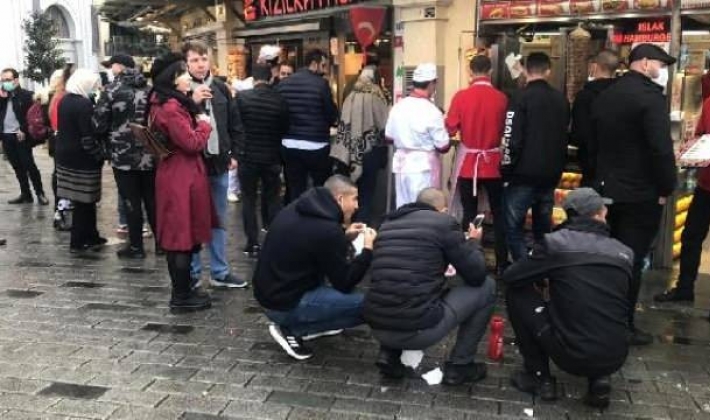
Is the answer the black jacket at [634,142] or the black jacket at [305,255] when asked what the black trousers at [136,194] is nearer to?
the black jacket at [305,255]

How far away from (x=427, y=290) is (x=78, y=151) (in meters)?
4.57

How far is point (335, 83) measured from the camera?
9.78 metres

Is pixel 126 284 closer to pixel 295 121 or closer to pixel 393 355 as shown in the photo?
pixel 295 121

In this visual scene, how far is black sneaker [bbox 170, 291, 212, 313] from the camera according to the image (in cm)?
543

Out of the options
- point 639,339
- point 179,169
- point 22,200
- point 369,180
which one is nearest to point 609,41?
point 369,180

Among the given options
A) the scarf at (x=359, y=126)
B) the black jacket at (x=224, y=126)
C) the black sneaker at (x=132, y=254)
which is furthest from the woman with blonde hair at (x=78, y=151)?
the scarf at (x=359, y=126)

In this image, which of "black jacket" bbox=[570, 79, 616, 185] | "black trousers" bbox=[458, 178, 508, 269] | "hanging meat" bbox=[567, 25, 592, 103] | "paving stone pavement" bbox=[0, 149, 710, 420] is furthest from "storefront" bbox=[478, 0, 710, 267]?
"paving stone pavement" bbox=[0, 149, 710, 420]

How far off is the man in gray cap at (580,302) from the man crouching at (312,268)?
3.13 feet

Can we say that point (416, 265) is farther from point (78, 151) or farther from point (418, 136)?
point (78, 151)

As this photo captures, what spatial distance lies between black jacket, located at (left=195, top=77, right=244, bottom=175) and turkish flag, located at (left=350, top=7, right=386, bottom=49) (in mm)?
2419

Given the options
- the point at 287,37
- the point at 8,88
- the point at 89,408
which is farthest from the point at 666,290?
the point at 8,88

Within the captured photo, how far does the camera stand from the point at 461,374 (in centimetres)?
410

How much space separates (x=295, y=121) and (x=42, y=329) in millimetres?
3010

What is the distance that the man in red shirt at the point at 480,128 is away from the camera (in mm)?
5941
